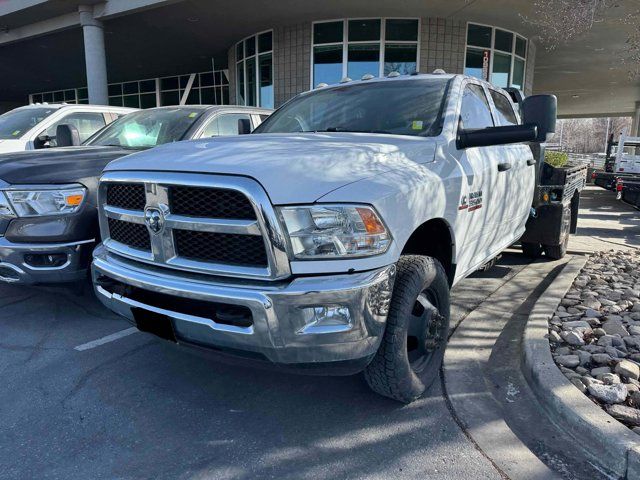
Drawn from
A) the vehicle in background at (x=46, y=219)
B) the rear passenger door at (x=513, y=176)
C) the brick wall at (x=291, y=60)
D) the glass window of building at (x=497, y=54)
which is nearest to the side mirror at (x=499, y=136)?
the rear passenger door at (x=513, y=176)

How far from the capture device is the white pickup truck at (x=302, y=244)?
2.27 metres

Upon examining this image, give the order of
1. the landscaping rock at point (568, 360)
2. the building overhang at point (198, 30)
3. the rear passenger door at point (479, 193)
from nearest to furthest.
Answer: the landscaping rock at point (568, 360) < the rear passenger door at point (479, 193) < the building overhang at point (198, 30)

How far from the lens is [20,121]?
7.44 m

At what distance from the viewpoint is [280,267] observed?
89.6 inches

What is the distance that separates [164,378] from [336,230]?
1791 millimetres

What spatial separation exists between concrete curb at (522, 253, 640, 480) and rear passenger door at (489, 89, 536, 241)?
1.20m

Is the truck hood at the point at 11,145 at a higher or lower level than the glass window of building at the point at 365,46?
lower

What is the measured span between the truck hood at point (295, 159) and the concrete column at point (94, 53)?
48.6ft

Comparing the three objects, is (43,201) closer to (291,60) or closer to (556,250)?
(556,250)

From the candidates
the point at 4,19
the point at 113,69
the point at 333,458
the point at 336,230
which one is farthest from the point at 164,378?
the point at 113,69

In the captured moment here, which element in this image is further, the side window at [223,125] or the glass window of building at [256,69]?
the glass window of building at [256,69]

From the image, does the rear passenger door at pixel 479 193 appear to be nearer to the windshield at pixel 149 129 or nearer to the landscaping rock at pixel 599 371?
the landscaping rock at pixel 599 371

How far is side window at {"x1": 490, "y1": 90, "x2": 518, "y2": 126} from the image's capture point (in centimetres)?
462

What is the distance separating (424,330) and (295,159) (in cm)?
130
